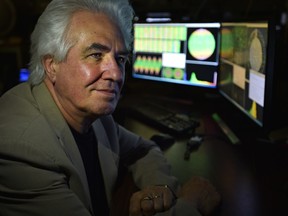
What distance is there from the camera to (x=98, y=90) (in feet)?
2.95

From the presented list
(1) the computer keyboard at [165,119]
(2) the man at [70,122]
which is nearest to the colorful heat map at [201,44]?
(1) the computer keyboard at [165,119]

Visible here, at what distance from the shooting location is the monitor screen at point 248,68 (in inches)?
47.7

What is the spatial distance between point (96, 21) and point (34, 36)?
19cm

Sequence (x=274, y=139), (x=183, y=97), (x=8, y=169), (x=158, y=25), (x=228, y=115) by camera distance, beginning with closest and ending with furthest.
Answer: (x=8, y=169) → (x=274, y=139) → (x=228, y=115) → (x=158, y=25) → (x=183, y=97)

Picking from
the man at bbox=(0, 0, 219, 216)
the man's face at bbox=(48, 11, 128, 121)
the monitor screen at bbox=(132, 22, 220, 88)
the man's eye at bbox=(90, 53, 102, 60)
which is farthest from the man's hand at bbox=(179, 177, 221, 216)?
the monitor screen at bbox=(132, 22, 220, 88)

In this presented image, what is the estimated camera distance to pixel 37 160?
2.53ft

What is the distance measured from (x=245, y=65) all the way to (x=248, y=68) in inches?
1.5

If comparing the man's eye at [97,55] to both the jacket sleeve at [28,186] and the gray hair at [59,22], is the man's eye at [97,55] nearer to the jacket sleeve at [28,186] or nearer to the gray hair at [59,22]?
the gray hair at [59,22]

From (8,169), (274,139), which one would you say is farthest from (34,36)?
(274,139)

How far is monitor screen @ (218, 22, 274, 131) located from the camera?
121 cm

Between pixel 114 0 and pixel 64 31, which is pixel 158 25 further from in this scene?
pixel 64 31

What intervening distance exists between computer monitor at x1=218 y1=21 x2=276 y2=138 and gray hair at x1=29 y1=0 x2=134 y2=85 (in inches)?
21.2

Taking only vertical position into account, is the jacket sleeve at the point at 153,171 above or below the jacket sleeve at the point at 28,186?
below

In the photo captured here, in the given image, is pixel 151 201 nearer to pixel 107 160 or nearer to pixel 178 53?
pixel 107 160
